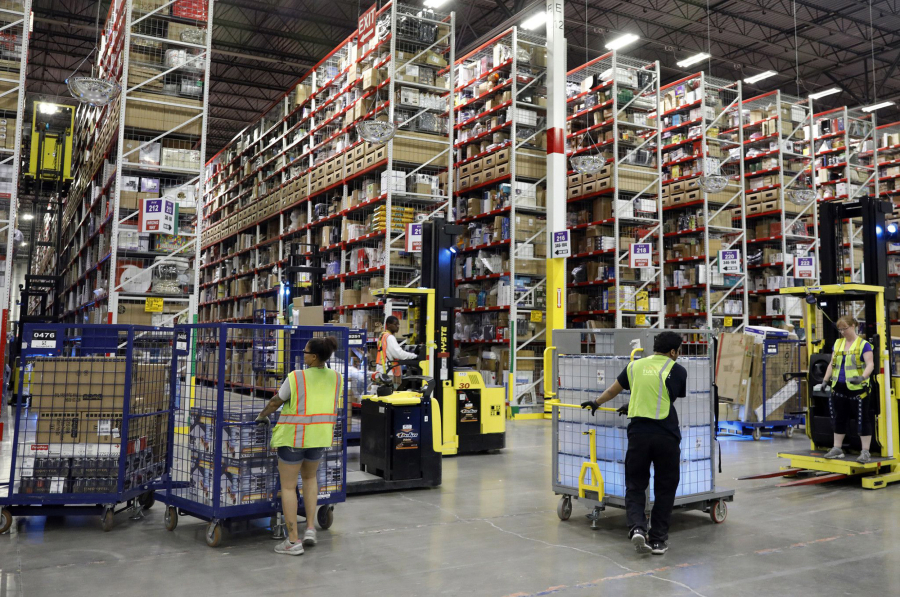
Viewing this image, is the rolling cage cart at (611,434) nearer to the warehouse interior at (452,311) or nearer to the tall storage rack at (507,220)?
the warehouse interior at (452,311)

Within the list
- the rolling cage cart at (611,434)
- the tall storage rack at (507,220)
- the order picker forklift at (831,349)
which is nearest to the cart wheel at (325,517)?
the rolling cage cart at (611,434)

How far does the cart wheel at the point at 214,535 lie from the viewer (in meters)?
4.98

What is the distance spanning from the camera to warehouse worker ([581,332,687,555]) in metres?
4.91

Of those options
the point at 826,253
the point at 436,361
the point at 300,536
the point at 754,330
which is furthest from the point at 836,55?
→ the point at 300,536

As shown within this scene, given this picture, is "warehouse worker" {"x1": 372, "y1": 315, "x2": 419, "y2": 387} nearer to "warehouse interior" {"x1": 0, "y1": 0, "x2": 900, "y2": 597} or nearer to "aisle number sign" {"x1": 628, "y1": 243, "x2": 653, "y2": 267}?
"warehouse interior" {"x1": 0, "y1": 0, "x2": 900, "y2": 597}

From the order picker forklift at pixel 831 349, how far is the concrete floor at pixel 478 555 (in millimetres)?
844

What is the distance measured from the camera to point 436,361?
9320 millimetres

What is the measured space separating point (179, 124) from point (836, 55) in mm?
21880

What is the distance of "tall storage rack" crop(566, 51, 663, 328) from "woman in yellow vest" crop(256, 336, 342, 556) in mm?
9673

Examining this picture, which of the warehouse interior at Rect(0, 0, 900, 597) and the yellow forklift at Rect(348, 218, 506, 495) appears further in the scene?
the yellow forklift at Rect(348, 218, 506, 495)

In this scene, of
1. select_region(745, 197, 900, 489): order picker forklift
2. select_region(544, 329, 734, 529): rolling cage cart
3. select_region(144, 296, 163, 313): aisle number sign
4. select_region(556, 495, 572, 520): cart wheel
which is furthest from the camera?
select_region(144, 296, 163, 313): aisle number sign

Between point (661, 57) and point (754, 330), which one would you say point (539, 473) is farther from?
point (661, 57)

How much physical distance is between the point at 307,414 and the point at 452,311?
4.45 metres

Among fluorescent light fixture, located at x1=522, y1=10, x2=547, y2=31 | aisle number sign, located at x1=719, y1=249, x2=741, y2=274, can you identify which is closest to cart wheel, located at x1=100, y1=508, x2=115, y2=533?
fluorescent light fixture, located at x1=522, y1=10, x2=547, y2=31
